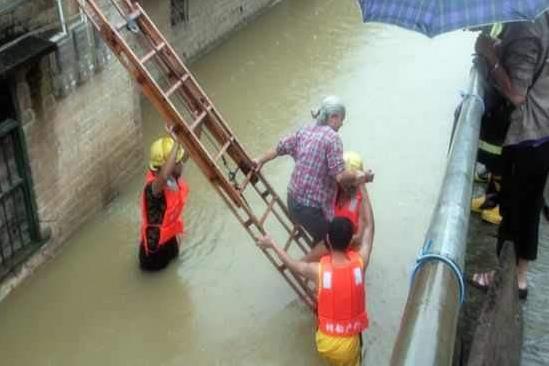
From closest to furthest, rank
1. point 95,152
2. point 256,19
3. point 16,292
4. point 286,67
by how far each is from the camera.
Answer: point 16,292
point 95,152
point 286,67
point 256,19

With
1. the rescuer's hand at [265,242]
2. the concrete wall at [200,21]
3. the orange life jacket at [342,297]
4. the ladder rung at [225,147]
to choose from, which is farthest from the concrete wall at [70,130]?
the concrete wall at [200,21]

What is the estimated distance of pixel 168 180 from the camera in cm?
615

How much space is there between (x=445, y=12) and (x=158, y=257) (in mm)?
3943

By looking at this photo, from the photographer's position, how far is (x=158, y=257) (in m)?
6.73

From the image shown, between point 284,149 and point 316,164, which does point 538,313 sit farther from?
point 284,149

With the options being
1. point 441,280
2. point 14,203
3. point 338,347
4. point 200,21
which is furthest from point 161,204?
point 200,21

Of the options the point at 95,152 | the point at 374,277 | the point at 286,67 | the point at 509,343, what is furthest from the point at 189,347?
the point at 286,67

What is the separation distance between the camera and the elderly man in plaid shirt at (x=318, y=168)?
5484 millimetres

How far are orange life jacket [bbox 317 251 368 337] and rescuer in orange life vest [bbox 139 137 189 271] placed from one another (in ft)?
5.77

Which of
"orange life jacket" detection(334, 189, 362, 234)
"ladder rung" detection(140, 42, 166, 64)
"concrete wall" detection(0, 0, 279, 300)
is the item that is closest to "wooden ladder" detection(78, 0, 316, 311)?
"ladder rung" detection(140, 42, 166, 64)

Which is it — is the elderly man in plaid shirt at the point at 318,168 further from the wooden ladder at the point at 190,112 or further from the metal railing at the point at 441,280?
the metal railing at the point at 441,280

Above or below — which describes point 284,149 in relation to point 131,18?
below

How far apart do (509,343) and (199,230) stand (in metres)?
5.00

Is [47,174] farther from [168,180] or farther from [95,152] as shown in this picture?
[168,180]
